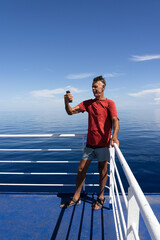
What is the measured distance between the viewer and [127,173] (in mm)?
1182

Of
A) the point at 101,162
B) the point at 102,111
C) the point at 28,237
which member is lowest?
the point at 28,237

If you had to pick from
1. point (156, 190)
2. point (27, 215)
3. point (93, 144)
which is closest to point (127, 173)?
point (93, 144)

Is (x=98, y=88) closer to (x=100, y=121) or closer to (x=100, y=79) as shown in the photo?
(x=100, y=79)

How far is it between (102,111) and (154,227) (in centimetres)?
187

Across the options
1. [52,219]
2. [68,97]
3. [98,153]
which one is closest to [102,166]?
[98,153]

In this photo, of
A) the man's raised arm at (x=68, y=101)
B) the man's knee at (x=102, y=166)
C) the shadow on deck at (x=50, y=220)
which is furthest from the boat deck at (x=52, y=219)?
the man's raised arm at (x=68, y=101)

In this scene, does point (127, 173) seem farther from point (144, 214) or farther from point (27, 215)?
point (27, 215)

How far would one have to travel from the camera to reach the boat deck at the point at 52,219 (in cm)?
213

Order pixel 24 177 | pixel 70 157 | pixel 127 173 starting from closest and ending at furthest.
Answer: pixel 127 173, pixel 24 177, pixel 70 157

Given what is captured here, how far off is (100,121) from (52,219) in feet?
5.83

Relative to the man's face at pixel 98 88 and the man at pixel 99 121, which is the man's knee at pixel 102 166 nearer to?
the man at pixel 99 121

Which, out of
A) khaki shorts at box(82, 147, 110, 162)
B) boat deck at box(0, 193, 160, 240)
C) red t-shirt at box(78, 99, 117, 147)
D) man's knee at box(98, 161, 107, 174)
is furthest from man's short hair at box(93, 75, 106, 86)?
boat deck at box(0, 193, 160, 240)

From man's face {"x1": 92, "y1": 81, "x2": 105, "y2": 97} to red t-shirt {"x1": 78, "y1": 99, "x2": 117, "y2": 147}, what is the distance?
0.13 m

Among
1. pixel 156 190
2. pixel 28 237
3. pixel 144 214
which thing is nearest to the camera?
pixel 144 214
